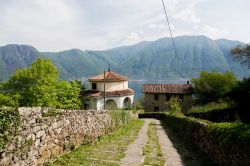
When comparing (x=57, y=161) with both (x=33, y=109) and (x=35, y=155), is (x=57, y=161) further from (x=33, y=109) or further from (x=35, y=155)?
(x=33, y=109)

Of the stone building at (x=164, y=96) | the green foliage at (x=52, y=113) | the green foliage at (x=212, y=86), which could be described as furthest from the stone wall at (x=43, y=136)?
the stone building at (x=164, y=96)

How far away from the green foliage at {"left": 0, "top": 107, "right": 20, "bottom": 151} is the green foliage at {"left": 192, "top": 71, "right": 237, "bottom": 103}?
69.1m

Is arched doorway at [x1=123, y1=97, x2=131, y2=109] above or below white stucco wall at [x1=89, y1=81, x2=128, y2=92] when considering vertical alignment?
below

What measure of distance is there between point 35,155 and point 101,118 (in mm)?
10812

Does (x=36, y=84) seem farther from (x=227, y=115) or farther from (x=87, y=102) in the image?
(x=227, y=115)

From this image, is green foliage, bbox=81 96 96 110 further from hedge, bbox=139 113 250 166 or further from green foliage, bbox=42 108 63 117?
green foliage, bbox=42 108 63 117

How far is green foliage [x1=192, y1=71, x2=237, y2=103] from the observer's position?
251 ft

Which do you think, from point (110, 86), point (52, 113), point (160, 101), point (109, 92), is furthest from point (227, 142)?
point (160, 101)

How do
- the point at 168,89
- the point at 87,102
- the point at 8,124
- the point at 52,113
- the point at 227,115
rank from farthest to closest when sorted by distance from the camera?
the point at 168,89 < the point at 87,102 < the point at 227,115 < the point at 52,113 < the point at 8,124

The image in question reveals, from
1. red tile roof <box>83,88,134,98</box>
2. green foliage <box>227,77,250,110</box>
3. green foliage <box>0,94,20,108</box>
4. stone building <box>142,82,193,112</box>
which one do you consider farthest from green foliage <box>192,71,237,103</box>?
green foliage <box>0,94,20,108</box>

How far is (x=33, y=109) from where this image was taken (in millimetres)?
9828

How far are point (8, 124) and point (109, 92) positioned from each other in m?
62.0

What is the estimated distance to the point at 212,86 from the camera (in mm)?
78938

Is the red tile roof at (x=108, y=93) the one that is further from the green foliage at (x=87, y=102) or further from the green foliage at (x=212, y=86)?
the green foliage at (x=212, y=86)
